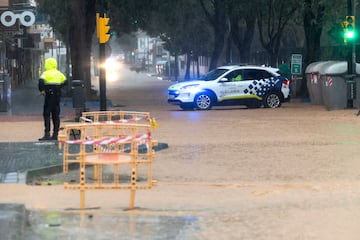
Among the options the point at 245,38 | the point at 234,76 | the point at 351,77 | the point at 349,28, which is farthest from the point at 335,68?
the point at 245,38

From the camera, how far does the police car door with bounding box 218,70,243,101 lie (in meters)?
25.5

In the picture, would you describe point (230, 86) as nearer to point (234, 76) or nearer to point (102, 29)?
point (234, 76)

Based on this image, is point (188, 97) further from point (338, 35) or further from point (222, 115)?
point (338, 35)

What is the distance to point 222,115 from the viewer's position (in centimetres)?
2261

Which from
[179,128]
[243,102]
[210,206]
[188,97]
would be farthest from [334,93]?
[210,206]

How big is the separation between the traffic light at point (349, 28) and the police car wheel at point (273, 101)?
3.67 metres

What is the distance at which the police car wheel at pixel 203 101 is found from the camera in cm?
2516

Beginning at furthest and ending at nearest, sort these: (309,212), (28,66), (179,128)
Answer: (28,66) → (179,128) → (309,212)

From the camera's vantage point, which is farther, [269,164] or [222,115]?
[222,115]

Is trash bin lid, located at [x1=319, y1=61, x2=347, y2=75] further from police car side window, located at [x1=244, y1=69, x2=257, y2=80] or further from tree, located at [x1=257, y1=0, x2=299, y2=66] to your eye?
tree, located at [x1=257, y1=0, x2=299, y2=66]

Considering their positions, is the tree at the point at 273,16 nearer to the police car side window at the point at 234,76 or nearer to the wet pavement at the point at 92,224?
the police car side window at the point at 234,76

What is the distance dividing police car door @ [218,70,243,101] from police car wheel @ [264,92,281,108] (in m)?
1.22

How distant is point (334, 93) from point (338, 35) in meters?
2.97

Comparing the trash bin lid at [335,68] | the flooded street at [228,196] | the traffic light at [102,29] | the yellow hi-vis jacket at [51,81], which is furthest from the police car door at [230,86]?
the yellow hi-vis jacket at [51,81]
